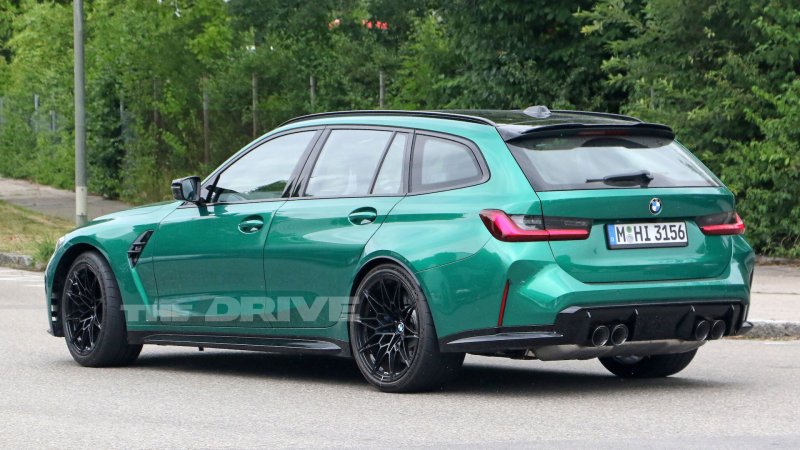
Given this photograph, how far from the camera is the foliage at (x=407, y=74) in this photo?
18.2 m

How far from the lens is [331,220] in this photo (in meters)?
9.22

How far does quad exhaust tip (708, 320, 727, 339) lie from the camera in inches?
345

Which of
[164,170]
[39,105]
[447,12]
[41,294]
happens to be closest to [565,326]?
[41,294]

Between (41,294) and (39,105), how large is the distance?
28916 millimetres

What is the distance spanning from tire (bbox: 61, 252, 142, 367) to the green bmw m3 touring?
0.30m

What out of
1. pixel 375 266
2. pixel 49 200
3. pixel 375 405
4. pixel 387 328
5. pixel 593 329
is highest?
pixel 375 266

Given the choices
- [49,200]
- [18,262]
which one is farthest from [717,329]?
[49,200]

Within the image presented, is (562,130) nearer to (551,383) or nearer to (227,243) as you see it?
(551,383)

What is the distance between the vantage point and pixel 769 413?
822 centimetres

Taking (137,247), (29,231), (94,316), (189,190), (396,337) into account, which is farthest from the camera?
(29,231)

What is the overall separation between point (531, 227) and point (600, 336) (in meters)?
0.65

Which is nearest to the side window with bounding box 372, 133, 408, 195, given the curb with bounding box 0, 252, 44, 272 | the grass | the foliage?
the foliage

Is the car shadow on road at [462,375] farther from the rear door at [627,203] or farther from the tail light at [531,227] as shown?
the tail light at [531,227]

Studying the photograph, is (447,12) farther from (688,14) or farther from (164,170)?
(164,170)
